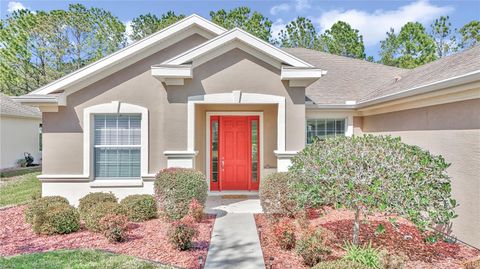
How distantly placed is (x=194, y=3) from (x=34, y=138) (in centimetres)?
1508

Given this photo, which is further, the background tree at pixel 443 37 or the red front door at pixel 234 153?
the background tree at pixel 443 37

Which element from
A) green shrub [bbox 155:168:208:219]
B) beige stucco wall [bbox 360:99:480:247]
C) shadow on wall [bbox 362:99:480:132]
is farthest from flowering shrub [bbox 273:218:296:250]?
shadow on wall [bbox 362:99:480:132]

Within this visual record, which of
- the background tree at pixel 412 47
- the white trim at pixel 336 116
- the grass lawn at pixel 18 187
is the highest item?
the background tree at pixel 412 47

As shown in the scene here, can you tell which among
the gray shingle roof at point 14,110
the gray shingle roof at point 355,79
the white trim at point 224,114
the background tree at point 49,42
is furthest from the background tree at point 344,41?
the gray shingle roof at point 14,110

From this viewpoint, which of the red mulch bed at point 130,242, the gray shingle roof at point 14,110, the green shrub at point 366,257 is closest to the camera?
the green shrub at point 366,257

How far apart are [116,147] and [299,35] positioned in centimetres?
2765

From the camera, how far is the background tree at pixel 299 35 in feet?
102

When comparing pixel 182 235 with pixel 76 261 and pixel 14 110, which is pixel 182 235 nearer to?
pixel 76 261

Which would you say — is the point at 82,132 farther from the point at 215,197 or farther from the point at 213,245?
the point at 213,245

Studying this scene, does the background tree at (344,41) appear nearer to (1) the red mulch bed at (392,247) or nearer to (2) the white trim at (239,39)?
(2) the white trim at (239,39)

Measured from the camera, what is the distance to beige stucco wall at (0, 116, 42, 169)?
56.6 feet

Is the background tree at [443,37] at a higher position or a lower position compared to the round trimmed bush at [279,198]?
higher

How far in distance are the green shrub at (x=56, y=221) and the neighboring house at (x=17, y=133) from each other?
48.3ft

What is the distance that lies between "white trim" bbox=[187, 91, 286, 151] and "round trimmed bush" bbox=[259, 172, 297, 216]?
140 centimetres
